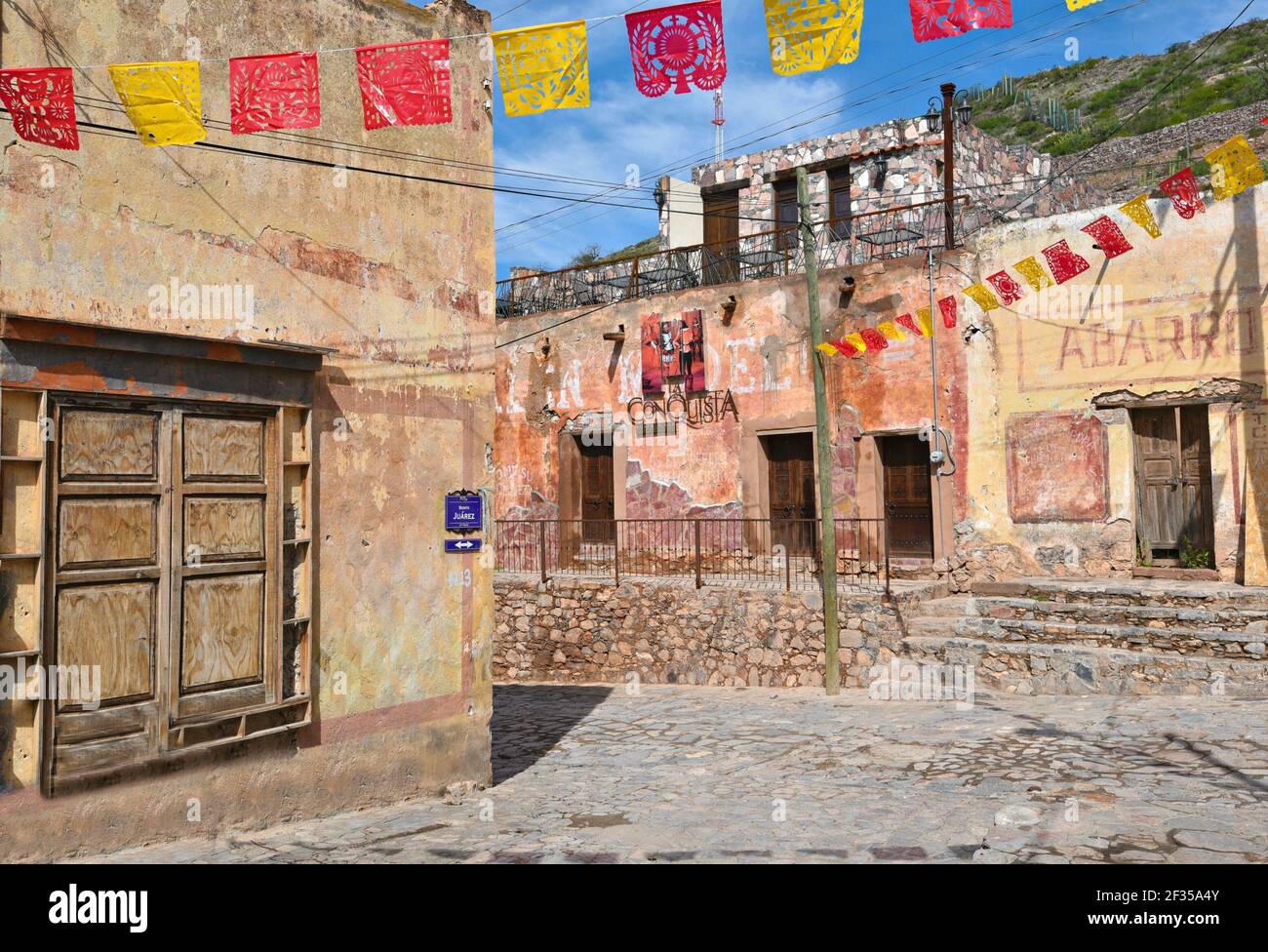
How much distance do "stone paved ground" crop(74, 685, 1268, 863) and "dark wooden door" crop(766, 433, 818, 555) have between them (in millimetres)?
5020

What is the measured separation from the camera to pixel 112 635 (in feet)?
17.5

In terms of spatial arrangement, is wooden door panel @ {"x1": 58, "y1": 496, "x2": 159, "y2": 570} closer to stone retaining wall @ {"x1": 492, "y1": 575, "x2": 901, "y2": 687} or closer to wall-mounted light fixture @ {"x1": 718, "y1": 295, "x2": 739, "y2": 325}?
stone retaining wall @ {"x1": 492, "y1": 575, "x2": 901, "y2": 687}

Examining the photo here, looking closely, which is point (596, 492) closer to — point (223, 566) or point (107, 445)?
point (223, 566)

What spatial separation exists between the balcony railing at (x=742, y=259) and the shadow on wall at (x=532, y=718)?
6996 mm

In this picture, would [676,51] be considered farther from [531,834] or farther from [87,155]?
[531,834]

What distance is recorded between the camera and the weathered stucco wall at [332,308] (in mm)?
5227

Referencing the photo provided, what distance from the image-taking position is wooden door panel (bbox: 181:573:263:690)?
5.72m

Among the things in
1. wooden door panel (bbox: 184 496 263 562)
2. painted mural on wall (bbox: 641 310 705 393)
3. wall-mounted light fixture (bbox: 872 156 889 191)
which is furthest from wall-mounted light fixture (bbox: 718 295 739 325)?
wooden door panel (bbox: 184 496 263 562)

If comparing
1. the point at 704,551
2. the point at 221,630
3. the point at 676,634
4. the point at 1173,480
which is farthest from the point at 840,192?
the point at 221,630

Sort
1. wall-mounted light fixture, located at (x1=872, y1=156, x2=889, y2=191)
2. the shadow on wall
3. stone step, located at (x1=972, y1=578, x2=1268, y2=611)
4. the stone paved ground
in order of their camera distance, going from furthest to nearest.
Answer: wall-mounted light fixture, located at (x1=872, y1=156, x2=889, y2=191) < stone step, located at (x1=972, y1=578, x2=1268, y2=611) < the shadow on wall < the stone paved ground

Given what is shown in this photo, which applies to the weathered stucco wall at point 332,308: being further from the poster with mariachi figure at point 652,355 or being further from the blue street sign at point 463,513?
the poster with mariachi figure at point 652,355

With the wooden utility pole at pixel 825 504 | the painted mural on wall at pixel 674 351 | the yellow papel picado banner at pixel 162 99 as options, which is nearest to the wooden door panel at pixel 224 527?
the yellow papel picado banner at pixel 162 99

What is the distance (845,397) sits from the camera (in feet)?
48.2
